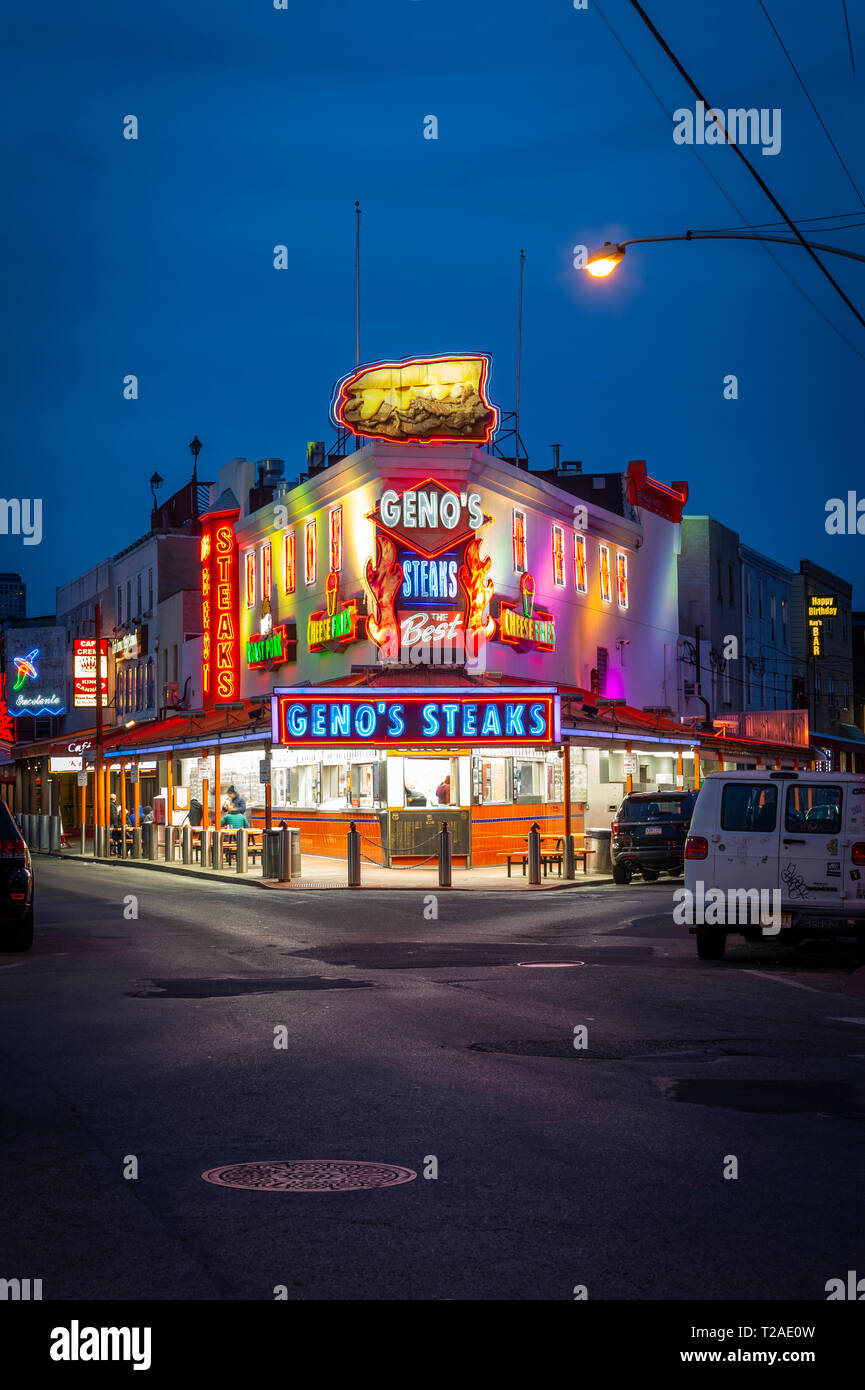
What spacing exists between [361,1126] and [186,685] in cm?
4747

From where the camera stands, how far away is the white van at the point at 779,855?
52.9 feet

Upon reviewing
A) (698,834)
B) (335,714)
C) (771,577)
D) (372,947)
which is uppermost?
(771,577)

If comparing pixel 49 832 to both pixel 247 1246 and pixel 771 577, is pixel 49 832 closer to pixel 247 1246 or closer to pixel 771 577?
pixel 771 577

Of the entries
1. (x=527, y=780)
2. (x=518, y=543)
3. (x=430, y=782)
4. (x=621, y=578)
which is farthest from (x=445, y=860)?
(x=621, y=578)

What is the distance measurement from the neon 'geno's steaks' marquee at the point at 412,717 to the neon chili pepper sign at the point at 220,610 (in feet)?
40.4

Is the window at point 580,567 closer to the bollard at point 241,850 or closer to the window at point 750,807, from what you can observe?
the bollard at point 241,850

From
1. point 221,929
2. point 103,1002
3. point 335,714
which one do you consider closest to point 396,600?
point 335,714

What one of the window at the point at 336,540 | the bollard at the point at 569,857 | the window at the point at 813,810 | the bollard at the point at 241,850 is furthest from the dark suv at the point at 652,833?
the window at the point at 813,810

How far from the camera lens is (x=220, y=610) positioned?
47.6 meters

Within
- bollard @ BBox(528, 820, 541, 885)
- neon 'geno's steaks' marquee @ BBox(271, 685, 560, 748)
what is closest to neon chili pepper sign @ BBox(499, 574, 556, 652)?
neon 'geno's steaks' marquee @ BBox(271, 685, 560, 748)

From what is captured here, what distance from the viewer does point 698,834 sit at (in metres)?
16.6

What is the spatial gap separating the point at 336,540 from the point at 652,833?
1424 cm

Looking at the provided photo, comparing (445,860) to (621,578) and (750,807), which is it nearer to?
(750,807)

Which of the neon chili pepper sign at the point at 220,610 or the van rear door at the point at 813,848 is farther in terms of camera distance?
the neon chili pepper sign at the point at 220,610
